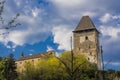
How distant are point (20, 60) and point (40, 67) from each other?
38.3 metres

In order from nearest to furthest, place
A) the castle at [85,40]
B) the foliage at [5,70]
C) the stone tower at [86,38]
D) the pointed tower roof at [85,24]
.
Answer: the foliage at [5,70]
the stone tower at [86,38]
the castle at [85,40]
the pointed tower roof at [85,24]

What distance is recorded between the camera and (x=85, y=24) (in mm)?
115062

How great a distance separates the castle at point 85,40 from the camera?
10831 cm

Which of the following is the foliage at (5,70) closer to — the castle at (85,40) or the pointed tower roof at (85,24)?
the castle at (85,40)

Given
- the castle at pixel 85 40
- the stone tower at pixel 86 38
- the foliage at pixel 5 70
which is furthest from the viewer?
the castle at pixel 85 40

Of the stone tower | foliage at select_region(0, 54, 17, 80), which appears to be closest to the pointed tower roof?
the stone tower

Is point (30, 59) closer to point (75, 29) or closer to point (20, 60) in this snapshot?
point (20, 60)

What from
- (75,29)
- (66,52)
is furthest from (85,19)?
(66,52)

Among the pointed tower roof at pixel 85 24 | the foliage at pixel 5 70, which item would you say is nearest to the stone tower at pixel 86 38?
the pointed tower roof at pixel 85 24

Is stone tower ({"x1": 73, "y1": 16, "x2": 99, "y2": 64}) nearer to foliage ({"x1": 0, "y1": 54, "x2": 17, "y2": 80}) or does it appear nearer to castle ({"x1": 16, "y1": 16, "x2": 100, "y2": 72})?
castle ({"x1": 16, "y1": 16, "x2": 100, "y2": 72})

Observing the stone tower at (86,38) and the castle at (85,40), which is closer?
the stone tower at (86,38)

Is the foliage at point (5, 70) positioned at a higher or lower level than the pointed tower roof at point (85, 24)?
lower

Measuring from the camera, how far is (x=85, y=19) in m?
117

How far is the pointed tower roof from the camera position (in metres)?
114
